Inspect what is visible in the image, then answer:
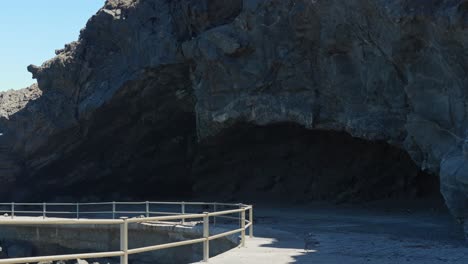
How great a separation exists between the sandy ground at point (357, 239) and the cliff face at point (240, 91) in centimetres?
188

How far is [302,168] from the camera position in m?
31.5

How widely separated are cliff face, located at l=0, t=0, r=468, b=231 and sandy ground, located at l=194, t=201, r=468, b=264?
6.16 feet

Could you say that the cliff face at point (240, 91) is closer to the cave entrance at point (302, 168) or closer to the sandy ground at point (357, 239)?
the cave entrance at point (302, 168)

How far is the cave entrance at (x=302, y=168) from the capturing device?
2764cm

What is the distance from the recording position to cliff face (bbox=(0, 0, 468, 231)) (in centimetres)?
1747

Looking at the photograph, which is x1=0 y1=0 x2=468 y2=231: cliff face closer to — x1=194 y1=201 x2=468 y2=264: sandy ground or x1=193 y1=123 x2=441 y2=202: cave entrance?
x1=193 y1=123 x2=441 y2=202: cave entrance

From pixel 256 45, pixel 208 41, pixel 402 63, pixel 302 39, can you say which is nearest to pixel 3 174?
pixel 208 41

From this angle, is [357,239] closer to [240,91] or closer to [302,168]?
[240,91]

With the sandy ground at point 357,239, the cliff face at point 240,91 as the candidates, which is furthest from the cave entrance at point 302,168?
the sandy ground at point 357,239

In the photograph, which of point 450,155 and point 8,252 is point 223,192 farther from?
point 450,155

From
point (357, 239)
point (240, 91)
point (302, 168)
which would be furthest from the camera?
point (302, 168)

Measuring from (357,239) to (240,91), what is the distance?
1286 centimetres

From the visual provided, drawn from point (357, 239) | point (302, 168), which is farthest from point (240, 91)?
point (357, 239)

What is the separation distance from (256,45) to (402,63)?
765 centimetres
